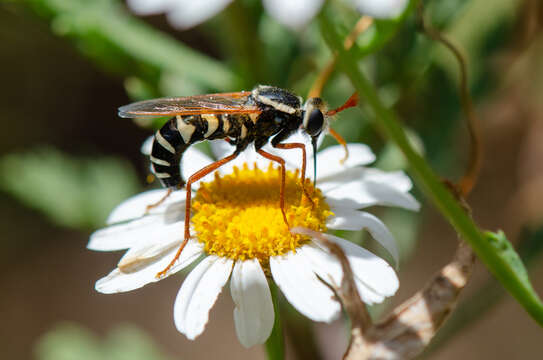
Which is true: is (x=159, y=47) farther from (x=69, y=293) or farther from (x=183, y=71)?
(x=69, y=293)

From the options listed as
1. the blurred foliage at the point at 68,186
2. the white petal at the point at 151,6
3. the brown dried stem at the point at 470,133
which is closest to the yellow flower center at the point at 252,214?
the brown dried stem at the point at 470,133

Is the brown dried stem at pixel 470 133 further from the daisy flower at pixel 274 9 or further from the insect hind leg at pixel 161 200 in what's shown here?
A: the insect hind leg at pixel 161 200

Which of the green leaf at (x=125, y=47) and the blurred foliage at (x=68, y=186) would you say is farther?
the blurred foliage at (x=68, y=186)

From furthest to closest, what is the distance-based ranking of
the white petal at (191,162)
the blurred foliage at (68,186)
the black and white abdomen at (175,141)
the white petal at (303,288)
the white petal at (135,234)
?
1. the blurred foliage at (68,186)
2. the white petal at (191,162)
3. the black and white abdomen at (175,141)
4. the white petal at (135,234)
5. the white petal at (303,288)

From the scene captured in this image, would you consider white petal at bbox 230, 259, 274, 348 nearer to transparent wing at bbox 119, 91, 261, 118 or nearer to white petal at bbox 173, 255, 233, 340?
white petal at bbox 173, 255, 233, 340

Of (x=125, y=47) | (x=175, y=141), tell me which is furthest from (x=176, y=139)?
(x=125, y=47)

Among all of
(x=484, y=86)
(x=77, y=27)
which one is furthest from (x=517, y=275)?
(x=77, y=27)

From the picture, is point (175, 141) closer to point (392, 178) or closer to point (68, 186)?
point (392, 178)
